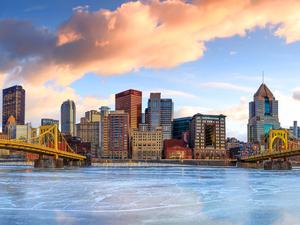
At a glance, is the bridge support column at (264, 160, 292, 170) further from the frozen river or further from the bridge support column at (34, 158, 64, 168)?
the frozen river

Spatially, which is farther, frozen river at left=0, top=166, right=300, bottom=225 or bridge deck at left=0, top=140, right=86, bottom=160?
bridge deck at left=0, top=140, right=86, bottom=160


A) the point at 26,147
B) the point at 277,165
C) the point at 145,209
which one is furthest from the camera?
the point at 277,165

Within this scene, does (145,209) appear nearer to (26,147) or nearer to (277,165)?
(26,147)

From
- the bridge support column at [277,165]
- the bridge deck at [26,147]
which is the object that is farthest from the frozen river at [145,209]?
the bridge support column at [277,165]

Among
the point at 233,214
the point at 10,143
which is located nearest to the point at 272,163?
the point at 10,143

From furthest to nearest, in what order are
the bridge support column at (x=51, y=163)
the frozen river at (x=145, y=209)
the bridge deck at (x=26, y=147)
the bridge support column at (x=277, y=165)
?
the bridge support column at (x=277, y=165) → the bridge support column at (x=51, y=163) → the bridge deck at (x=26, y=147) → the frozen river at (x=145, y=209)

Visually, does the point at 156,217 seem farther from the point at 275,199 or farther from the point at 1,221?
the point at 275,199

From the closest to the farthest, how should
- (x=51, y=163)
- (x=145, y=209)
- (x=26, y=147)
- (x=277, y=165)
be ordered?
(x=145, y=209), (x=26, y=147), (x=51, y=163), (x=277, y=165)

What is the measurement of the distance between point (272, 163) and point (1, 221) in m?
137

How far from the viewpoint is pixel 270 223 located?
26.3 meters

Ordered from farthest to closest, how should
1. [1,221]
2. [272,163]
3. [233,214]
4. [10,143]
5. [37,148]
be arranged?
[272,163] < [37,148] < [10,143] < [233,214] < [1,221]

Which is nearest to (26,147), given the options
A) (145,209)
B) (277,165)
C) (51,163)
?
(51,163)

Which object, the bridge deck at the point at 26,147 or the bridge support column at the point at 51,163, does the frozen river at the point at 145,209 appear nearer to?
the bridge deck at the point at 26,147

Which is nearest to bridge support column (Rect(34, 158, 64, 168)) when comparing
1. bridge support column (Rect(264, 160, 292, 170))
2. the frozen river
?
bridge support column (Rect(264, 160, 292, 170))
